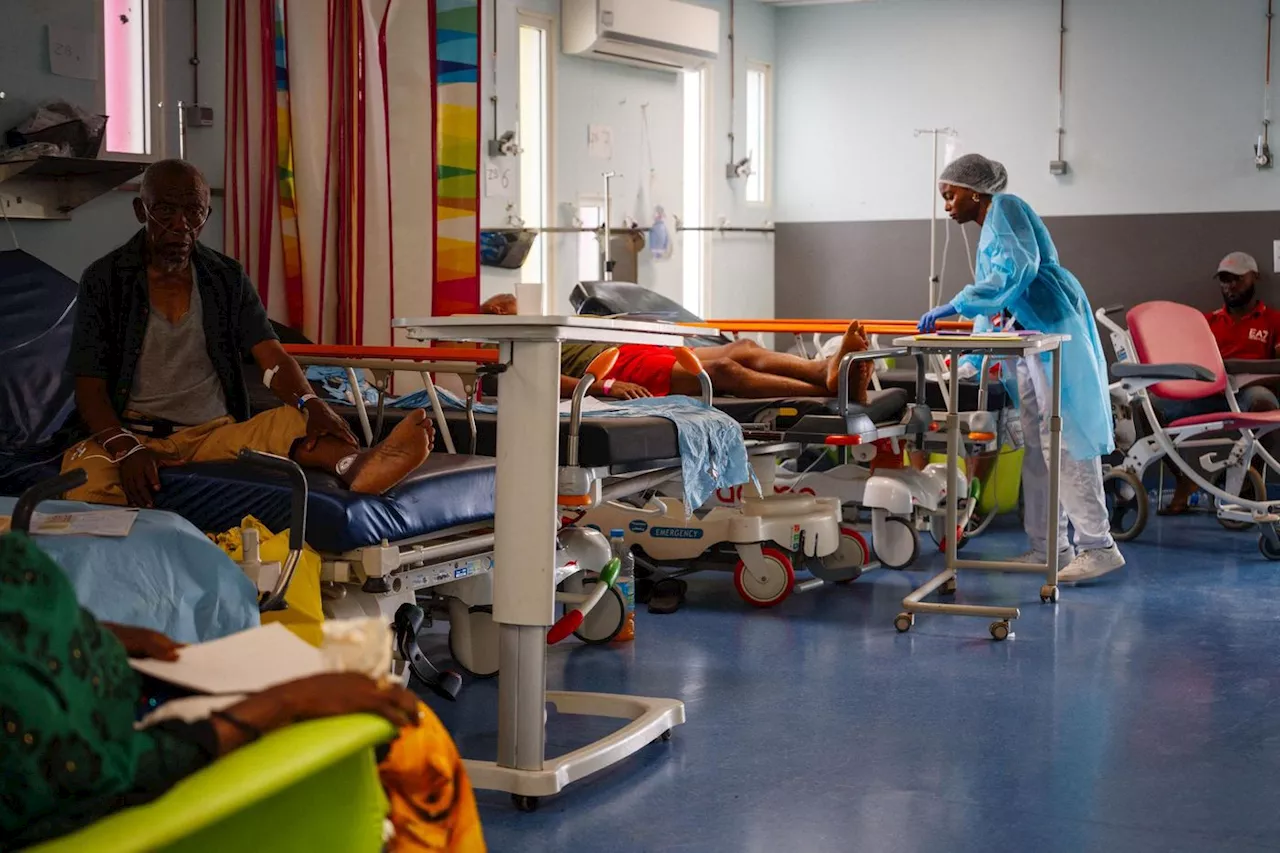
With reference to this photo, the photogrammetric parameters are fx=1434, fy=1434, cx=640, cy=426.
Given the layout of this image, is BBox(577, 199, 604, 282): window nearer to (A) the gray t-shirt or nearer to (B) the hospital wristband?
(A) the gray t-shirt

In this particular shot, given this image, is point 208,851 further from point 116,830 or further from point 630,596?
point 630,596

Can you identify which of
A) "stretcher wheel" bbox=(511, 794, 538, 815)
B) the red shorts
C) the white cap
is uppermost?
the white cap

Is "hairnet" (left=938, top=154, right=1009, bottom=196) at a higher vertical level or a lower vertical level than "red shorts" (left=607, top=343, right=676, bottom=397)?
higher

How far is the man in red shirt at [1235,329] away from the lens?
7484 millimetres

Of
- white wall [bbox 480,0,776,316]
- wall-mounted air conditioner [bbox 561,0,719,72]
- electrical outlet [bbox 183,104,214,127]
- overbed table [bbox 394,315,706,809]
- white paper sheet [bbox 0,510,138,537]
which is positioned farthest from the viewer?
wall-mounted air conditioner [bbox 561,0,719,72]

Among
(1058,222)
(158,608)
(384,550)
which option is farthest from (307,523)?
Result: (1058,222)

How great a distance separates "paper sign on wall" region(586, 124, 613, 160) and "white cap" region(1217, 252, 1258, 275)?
3470 millimetres

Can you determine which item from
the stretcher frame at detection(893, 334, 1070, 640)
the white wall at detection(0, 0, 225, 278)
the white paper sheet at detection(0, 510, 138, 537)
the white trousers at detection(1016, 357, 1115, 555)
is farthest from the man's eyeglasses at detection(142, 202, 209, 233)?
the white trousers at detection(1016, 357, 1115, 555)

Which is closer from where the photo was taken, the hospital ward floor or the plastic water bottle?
the hospital ward floor

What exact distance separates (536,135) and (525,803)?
5292mm

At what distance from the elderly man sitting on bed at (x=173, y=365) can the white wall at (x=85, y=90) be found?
107 centimetres

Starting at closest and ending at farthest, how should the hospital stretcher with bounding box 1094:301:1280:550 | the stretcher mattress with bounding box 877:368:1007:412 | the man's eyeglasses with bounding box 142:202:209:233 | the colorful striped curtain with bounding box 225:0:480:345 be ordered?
the man's eyeglasses with bounding box 142:202:209:233 → the colorful striped curtain with bounding box 225:0:480:345 → the stretcher mattress with bounding box 877:368:1007:412 → the hospital stretcher with bounding box 1094:301:1280:550

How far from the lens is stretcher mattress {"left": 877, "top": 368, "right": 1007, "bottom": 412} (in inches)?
244

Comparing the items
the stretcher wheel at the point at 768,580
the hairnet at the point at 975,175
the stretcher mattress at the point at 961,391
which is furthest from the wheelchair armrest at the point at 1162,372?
the stretcher wheel at the point at 768,580
